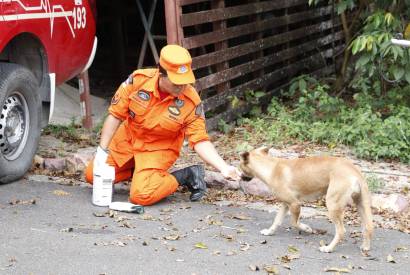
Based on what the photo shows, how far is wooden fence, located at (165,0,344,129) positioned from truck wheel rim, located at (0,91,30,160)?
196cm

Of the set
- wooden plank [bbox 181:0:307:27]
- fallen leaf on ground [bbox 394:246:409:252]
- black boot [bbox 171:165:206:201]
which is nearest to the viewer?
fallen leaf on ground [bbox 394:246:409:252]

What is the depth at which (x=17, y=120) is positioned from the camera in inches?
264

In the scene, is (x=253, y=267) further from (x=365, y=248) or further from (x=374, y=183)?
(x=374, y=183)

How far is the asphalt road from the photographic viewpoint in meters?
4.73

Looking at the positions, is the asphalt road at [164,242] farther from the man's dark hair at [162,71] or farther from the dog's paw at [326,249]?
the man's dark hair at [162,71]

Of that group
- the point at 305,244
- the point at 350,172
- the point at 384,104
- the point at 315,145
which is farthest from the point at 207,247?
the point at 384,104

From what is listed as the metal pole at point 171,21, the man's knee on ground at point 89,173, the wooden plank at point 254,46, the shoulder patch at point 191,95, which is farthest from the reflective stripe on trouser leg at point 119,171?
the wooden plank at point 254,46

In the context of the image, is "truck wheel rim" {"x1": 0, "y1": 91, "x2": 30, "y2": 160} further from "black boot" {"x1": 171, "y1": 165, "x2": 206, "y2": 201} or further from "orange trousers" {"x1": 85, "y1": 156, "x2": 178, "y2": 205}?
"black boot" {"x1": 171, "y1": 165, "x2": 206, "y2": 201}

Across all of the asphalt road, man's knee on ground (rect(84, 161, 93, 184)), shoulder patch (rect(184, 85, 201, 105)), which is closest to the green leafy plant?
the asphalt road

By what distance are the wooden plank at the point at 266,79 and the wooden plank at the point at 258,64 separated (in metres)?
0.15

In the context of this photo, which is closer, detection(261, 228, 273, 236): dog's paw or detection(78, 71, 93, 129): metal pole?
detection(261, 228, 273, 236): dog's paw

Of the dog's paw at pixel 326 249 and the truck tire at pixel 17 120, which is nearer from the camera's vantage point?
the dog's paw at pixel 326 249

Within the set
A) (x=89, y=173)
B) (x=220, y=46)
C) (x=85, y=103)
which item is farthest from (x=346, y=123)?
(x=89, y=173)

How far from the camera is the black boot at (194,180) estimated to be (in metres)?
6.31
